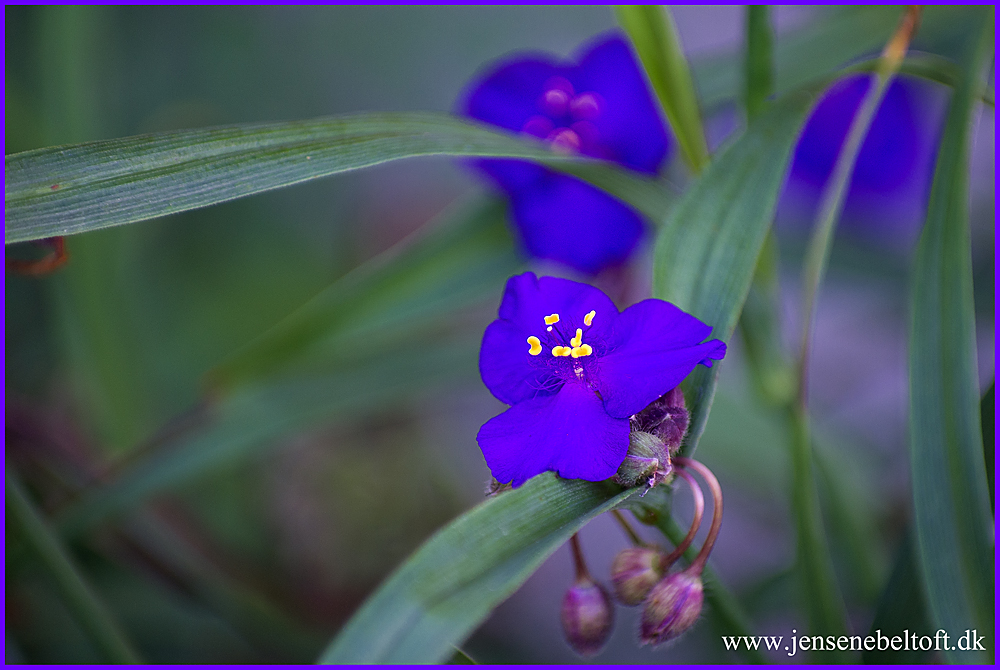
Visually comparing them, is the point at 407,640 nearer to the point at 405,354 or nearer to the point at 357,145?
the point at 357,145

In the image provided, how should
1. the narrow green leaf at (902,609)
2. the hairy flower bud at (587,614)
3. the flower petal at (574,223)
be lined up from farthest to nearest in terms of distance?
the flower petal at (574,223)
the narrow green leaf at (902,609)
the hairy flower bud at (587,614)

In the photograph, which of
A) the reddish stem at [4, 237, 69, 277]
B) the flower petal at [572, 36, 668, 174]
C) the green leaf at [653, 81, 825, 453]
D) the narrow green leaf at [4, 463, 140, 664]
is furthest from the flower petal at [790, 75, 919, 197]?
the narrow green leaf at [4, 463, 140, 664]

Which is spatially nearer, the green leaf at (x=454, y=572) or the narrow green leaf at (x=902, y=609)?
the green leaf at (x=454, y=572)

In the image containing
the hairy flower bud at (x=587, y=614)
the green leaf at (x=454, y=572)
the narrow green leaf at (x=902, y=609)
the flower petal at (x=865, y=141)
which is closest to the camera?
the green leaf at (x=454, y=572)

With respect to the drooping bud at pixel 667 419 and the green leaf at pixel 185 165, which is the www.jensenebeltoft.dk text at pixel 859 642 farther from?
the green leaf at pixel 185 165

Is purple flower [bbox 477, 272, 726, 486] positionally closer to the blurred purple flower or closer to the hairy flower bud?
the hairy flower bud

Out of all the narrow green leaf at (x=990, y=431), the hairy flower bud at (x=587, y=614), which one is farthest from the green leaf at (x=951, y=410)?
the hairy flower bud at (x=587, y=614)
